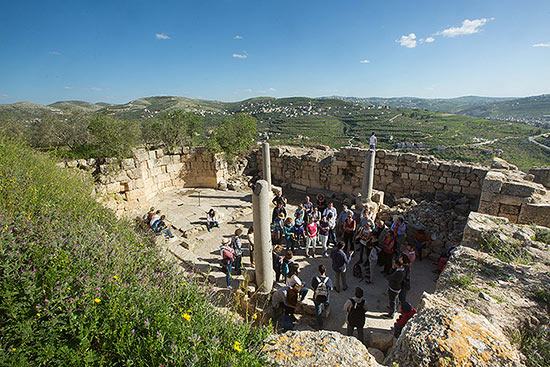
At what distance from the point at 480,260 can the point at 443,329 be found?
2.55m

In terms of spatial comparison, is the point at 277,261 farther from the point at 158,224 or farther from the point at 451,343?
the point at 451,343

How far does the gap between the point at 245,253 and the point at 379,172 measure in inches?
321

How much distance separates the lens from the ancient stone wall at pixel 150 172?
37.2 ft

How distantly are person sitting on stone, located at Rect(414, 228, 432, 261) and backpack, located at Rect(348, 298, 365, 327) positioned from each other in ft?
15.5

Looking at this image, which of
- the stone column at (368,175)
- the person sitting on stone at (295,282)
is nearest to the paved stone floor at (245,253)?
the person sitting on stone at (295,282)

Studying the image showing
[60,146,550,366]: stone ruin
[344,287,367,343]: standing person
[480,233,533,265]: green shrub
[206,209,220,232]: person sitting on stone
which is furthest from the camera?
[206,209,220,232]: person sitting on stone

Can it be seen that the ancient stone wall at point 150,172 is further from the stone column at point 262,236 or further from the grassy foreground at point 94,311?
the grassy foreground at point 94,311

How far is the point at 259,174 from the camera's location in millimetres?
17094

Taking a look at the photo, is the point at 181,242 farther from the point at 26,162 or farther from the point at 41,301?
the point at 41,301

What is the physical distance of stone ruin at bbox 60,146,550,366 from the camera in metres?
2.83

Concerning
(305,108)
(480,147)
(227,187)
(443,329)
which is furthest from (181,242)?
(305,108)

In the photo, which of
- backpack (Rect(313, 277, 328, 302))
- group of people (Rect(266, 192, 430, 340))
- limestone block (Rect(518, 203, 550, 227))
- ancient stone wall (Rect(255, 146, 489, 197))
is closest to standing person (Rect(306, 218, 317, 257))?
group of people (Rect(266, 192, 430, 340))

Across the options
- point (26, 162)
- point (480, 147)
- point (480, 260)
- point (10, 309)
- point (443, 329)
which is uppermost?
point (26, 162)

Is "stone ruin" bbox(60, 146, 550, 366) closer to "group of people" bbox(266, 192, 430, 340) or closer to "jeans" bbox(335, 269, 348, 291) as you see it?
"group of people" bbox(266, 192, 430, 340)
